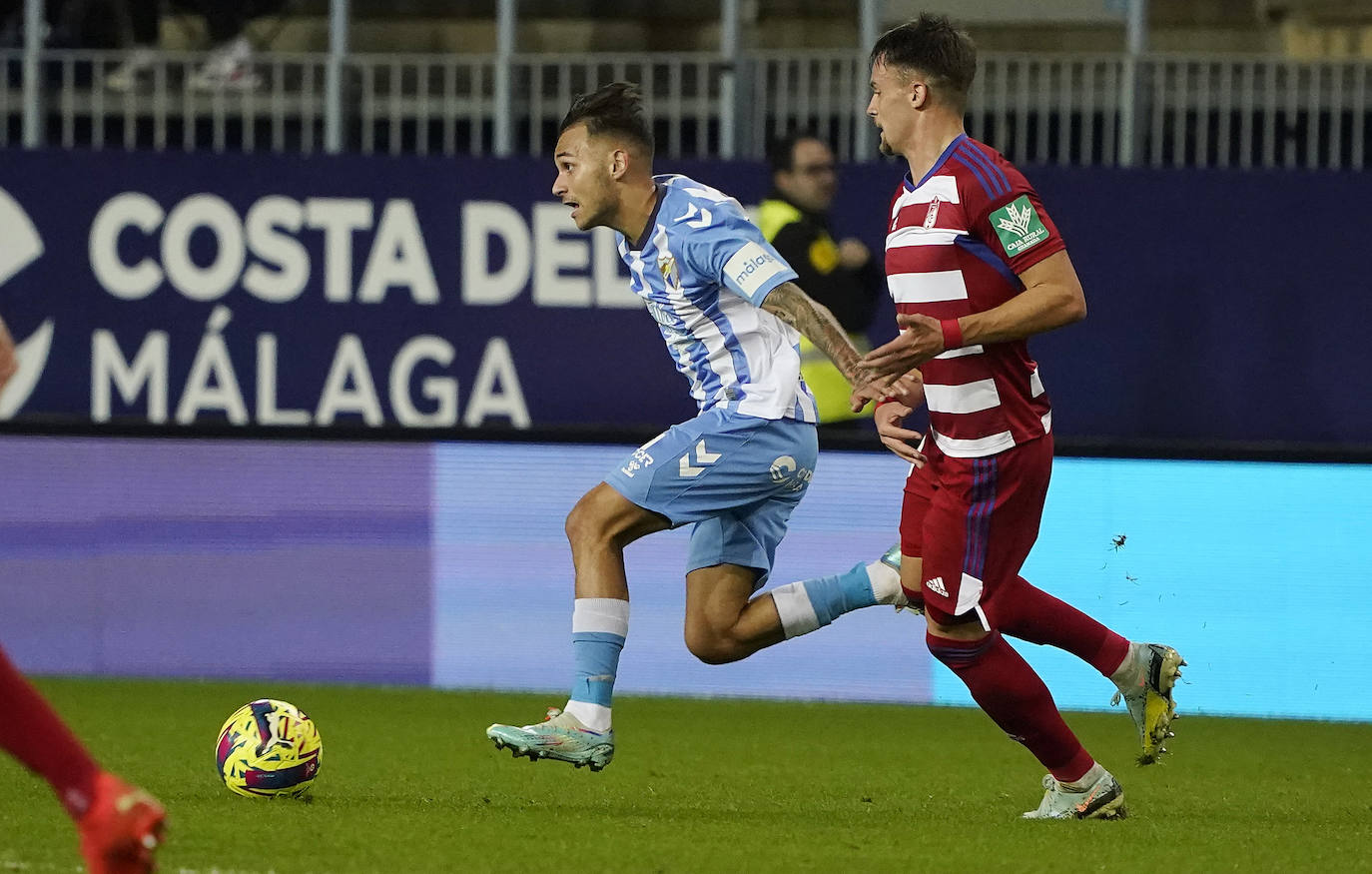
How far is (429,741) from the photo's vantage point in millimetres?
6660

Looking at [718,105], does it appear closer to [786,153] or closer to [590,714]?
[786,153]

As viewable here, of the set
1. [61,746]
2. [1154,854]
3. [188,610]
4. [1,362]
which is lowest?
[188,610]

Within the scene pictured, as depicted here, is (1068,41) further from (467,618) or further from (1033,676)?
(1033,676)

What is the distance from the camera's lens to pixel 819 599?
5543mm

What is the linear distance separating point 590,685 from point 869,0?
6091mm

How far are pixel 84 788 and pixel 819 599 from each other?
2.47 metres

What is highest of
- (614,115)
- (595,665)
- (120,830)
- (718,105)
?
(614,115)

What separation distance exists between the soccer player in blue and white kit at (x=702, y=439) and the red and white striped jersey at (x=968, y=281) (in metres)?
0.29

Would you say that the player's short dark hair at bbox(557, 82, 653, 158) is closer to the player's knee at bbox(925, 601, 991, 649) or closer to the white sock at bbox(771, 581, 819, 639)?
the white sock at bbox(771, 581, 819, 639)

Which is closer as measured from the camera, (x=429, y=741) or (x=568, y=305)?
(x=429, y=741)

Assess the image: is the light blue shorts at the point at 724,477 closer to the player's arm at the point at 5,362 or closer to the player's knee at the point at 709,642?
the player's knee at the point at 709,642

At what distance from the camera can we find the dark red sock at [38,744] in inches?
136

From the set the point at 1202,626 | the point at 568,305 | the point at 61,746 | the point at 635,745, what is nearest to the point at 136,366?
A: the point at 568,305

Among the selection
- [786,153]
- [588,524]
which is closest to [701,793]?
[588,524]
